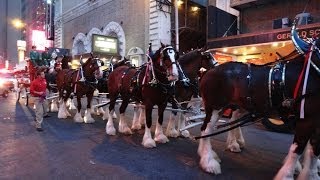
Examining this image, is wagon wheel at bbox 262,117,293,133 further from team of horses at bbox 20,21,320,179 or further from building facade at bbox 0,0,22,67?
building facade at bbox 0,0,22,67

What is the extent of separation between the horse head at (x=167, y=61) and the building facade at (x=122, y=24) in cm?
1504

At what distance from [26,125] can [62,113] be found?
7.04 feet

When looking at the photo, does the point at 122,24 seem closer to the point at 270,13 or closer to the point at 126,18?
the point at 126,18

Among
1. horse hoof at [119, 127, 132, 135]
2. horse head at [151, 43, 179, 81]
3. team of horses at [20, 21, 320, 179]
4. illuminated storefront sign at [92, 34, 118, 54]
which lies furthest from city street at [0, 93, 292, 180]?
illuminated storefront sign at [92, 34, 118, 54]

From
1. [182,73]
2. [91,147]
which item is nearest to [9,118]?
[91,147]

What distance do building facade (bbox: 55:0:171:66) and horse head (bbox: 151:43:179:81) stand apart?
15.0m

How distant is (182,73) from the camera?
891cm

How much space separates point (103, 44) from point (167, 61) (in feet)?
68.4

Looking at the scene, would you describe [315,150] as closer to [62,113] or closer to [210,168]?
[210,168]

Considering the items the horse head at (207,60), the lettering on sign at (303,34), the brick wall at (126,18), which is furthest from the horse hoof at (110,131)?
the brick wall at (126,18)

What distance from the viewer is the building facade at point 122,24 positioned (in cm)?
2544

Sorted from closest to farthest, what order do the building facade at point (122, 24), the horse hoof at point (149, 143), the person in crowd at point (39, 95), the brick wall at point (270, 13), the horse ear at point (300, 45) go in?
the horse ear at point (300, 45) < the horse hoof at point (149, 143) < the person in crowd at point (39, 95) < the brick wall at point (270, 13) < the building facade at point (122, 24)

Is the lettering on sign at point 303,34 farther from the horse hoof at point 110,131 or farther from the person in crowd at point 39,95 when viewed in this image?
the person in crowd at point 39,95

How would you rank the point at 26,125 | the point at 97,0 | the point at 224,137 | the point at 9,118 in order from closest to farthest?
the point at 224,137 < the point at 26,125 < the point at 9,118 < the point at 97,0
